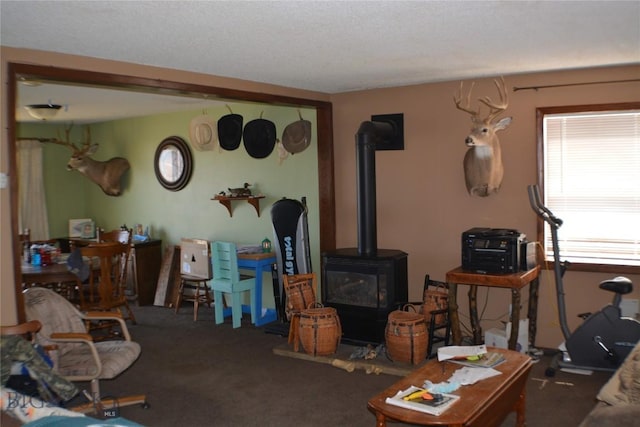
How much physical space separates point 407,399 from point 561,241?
105 inches

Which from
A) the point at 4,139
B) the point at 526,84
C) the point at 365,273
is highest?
the point at 526,84

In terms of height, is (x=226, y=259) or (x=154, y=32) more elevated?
(x=154, y=32)

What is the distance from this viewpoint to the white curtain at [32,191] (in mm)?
8156

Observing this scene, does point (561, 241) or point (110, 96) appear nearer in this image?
point (561, 241)

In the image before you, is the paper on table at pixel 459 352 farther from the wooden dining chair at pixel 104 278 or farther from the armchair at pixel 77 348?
the wooden dining chair at pixel 104 278

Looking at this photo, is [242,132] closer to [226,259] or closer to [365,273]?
[226,259]

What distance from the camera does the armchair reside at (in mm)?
3672

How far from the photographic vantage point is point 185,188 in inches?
292

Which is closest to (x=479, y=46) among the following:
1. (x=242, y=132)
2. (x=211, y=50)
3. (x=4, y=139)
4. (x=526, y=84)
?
(x=526, y=84)

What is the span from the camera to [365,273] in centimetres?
500

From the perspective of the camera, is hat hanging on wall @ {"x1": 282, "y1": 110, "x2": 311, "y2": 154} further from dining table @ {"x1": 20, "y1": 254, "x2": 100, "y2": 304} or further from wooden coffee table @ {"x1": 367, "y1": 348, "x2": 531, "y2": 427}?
wooden coffee table @ {"x1": 367, "y1": 348, "x2": 531, "y2": 427}

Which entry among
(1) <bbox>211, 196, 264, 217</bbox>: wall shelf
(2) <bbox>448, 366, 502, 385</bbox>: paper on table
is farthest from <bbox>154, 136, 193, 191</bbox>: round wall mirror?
(2) <bbox>448, 366, 502, 385</bbox>: paper on table

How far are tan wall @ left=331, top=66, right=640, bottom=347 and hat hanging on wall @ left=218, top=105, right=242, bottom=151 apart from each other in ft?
3.79

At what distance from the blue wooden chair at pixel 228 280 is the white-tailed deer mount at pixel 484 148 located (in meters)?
2.43
